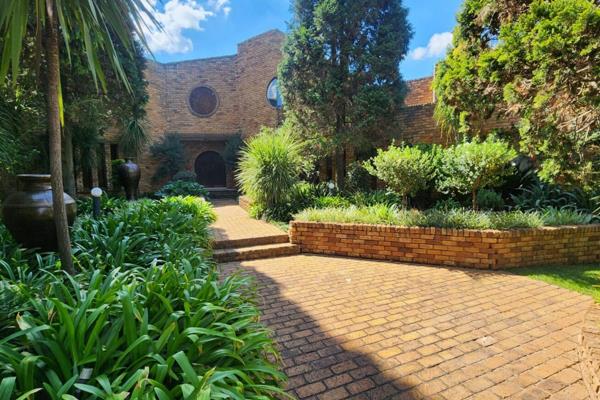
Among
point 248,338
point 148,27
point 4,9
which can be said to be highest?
point 148,27

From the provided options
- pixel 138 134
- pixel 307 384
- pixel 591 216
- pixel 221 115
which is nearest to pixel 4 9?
pixel 307 384

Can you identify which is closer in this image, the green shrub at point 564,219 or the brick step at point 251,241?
the green shrub at point 564,219

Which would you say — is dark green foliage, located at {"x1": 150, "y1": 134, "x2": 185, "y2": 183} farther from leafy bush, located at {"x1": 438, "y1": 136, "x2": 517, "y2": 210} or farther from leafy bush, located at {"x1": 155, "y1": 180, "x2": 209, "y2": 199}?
leafy bush, located at {"x1": 438, "y1": 136, "x2": 517, "y2": 210}

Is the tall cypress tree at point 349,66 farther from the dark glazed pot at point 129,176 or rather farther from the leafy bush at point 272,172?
the dark glazed pot at point 129,176

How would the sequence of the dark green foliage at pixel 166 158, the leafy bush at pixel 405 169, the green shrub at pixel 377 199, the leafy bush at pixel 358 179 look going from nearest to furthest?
1. the leafy bush at pixel 405 169
2. the green shrub at pixel 377 199
3. the leafy bush at pixel 358 179
4. the dark green foliage at pixel 166 158

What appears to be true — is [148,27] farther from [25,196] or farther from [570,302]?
[570,302]

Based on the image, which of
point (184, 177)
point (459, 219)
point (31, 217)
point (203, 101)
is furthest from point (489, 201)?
point (203, 101)

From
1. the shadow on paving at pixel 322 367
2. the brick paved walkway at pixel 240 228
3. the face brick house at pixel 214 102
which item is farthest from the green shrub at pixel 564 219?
the face brick house at pixel 214 102

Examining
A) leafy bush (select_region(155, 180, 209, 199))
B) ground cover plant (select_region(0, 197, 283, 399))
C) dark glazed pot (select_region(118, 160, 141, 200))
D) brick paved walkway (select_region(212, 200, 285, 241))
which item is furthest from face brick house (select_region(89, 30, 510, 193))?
ground cover plant (select_region(0, 197, 283, 399))

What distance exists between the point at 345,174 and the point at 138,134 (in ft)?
21.0

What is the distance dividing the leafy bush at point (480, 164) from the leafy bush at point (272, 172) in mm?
3176

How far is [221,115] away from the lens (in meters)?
14.3

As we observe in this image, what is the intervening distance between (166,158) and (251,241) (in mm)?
8974

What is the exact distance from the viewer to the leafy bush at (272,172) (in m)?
6.63
